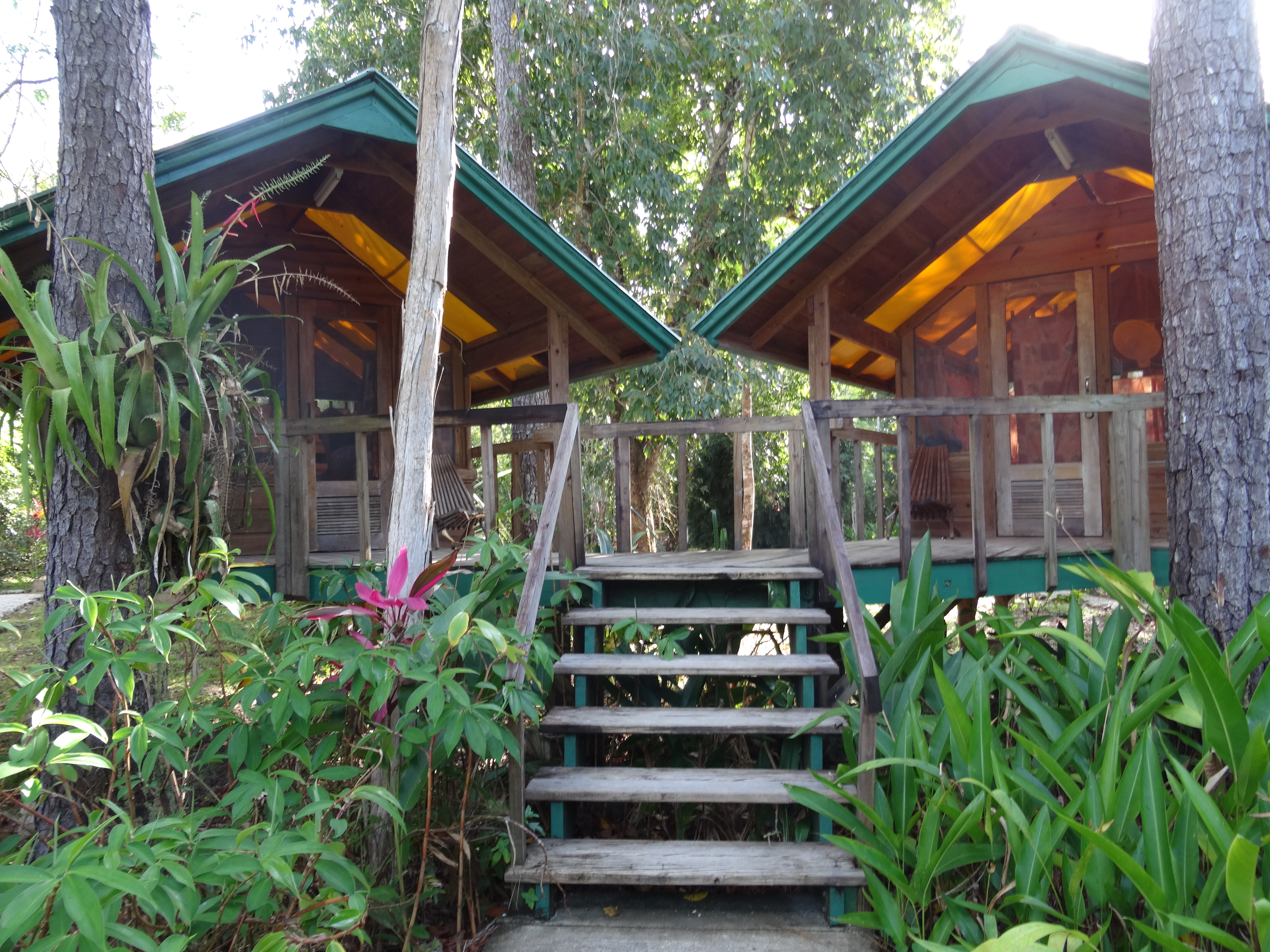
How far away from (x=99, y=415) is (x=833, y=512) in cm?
304

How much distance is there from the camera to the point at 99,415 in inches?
117

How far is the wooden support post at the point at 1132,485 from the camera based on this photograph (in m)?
4.88

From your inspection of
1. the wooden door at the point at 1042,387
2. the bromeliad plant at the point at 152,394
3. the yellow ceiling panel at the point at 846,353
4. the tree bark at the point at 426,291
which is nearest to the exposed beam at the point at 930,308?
the wooden door at the point at 1042,387

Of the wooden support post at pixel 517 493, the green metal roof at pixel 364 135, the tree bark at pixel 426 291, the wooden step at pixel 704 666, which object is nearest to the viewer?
the tree bark at pixel 426 291

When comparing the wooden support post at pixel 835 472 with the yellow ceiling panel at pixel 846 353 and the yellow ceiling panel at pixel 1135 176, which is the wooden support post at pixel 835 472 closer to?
the yellow ceiling panel at pixel 1135 176

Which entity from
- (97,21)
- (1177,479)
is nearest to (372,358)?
(97,21)

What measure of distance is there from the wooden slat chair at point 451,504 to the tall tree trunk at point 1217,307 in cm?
444

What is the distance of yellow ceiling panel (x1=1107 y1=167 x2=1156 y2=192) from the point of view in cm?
623

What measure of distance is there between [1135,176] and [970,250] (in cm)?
130

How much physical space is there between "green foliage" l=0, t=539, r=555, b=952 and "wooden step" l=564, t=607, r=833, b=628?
0.91 m

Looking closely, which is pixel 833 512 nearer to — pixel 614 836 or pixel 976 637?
pixel 976 637

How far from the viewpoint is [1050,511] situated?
4754 mm

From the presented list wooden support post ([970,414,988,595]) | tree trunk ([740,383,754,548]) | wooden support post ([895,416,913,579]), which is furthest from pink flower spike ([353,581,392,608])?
tree trunk ([740,383,754,548])

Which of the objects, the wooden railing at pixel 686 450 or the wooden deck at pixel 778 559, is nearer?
the wooden deck at pixel 778 559
